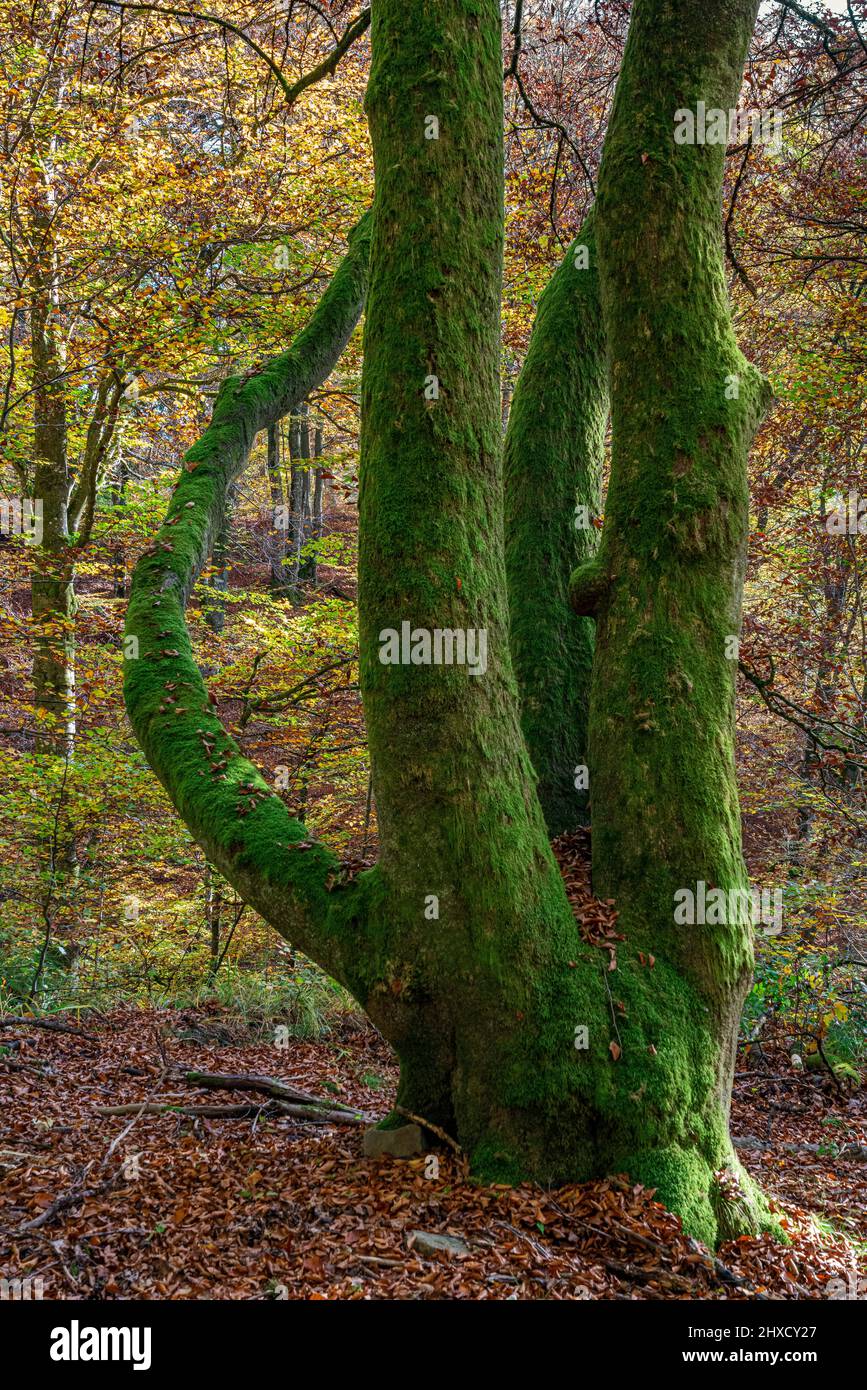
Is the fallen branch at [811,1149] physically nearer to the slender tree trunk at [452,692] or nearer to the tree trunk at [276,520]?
the slender tree trunk at [452,692]

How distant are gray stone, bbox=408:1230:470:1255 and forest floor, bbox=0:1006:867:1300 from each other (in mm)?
13

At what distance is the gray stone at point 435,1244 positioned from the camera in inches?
107

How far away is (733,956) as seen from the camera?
135 inches

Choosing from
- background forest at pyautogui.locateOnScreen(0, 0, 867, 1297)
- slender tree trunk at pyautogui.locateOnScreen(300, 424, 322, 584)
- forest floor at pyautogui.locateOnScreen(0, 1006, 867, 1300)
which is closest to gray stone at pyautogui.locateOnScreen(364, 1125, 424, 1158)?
forest floor at pyautogui.locateOnScreen(0, 1006, 867, 1300)

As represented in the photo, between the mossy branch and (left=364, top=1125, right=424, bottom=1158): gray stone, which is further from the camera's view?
the mossy branch

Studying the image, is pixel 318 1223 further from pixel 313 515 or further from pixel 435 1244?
pixel 313 515

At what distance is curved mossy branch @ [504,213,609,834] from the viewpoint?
14.0 feet

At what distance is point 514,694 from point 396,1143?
1.77 m

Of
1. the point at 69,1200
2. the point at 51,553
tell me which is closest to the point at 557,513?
the point at 69,1200

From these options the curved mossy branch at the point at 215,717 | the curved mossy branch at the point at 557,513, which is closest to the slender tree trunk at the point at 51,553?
the curved mossy branch at the point at 215,717

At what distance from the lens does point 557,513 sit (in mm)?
4609

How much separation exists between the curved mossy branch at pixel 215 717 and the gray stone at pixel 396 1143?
2.09ft

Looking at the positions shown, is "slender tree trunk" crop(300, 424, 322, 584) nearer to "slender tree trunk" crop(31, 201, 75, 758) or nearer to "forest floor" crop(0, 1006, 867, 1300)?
"slender tree trunk" crop(31, 201, 75, 758)
